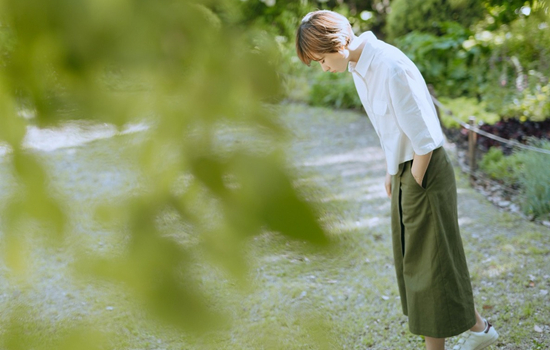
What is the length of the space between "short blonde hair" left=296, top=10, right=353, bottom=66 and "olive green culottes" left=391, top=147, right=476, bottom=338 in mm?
756

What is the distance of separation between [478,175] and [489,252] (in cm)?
136

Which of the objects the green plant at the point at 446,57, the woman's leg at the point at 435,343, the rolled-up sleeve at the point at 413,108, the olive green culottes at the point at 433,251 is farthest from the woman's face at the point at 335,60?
the green plant at the point at 446,57

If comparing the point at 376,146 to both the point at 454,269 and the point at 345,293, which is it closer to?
the point at 345,293

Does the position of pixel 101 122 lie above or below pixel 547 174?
above

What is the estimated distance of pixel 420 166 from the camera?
5.50 feet

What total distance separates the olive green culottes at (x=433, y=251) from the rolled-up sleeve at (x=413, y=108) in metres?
0.17

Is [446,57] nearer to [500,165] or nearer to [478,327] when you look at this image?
[500,165]

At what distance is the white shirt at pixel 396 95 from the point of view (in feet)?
5.01

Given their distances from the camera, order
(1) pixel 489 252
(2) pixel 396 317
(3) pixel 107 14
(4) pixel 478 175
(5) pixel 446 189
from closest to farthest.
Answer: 1. (3) pixel 107 14
2. (5) pixel 446 189
3. (2) pixel 396 317
4. (1) pixel 489 252
5. (4) pixel 478 175

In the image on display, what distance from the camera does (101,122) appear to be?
1.42ft

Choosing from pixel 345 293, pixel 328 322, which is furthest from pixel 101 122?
pixel 345 293

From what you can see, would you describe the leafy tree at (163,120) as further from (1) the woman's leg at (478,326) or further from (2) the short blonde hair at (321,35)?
(1) the woman's leg at (478,326)

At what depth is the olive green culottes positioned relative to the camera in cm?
179

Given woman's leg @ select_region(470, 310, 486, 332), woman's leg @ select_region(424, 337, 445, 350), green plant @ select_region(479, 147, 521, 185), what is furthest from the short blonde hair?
green plant @ select_region(479, 147, 521, 185)
